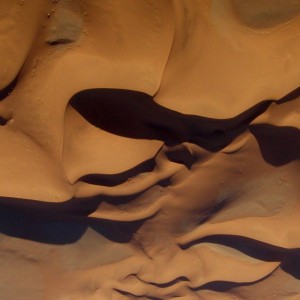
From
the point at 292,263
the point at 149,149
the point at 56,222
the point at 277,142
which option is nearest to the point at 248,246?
the point at 292,263

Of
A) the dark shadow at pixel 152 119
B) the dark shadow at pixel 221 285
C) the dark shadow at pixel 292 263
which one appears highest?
the dark shadow at pixel 152 119

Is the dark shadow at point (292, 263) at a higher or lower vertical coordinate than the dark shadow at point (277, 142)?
lower

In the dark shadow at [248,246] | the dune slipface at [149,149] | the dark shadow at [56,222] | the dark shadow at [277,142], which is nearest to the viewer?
the dune slipface at [149,149]

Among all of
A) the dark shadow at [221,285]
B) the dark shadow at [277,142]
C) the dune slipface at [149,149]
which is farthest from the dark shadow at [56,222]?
the dark shadow at [277,142]

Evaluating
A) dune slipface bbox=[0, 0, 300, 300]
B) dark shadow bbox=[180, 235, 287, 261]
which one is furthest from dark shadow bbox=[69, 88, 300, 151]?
dark shadow bbox=[180, 235, 287, 261]

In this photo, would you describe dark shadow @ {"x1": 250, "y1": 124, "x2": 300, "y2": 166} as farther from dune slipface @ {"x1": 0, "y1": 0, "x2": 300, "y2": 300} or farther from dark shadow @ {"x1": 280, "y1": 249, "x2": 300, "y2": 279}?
dark shadow @ {"x1": 280, "y1": 249, "x2": 300, "y2": 279}

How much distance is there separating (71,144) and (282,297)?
1.02m

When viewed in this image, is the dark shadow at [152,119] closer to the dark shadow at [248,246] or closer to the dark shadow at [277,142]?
the dark shadow at [277,142]

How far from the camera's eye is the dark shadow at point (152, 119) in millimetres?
1112

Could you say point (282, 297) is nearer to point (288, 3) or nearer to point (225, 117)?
point (225, 117)

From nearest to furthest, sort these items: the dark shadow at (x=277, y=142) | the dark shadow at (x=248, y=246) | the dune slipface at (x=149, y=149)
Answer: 1. the dune slipface at (x=149, y=149)
2. the dark shadow at (x=277, y=142)
3. the dark shadow at (x=248, y=246)

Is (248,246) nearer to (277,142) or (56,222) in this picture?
(277,142)

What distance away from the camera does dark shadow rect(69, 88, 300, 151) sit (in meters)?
1.11

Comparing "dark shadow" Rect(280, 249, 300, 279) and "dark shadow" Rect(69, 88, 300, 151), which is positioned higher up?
"dark shadow" Rect(69, 88, 300, 151)
